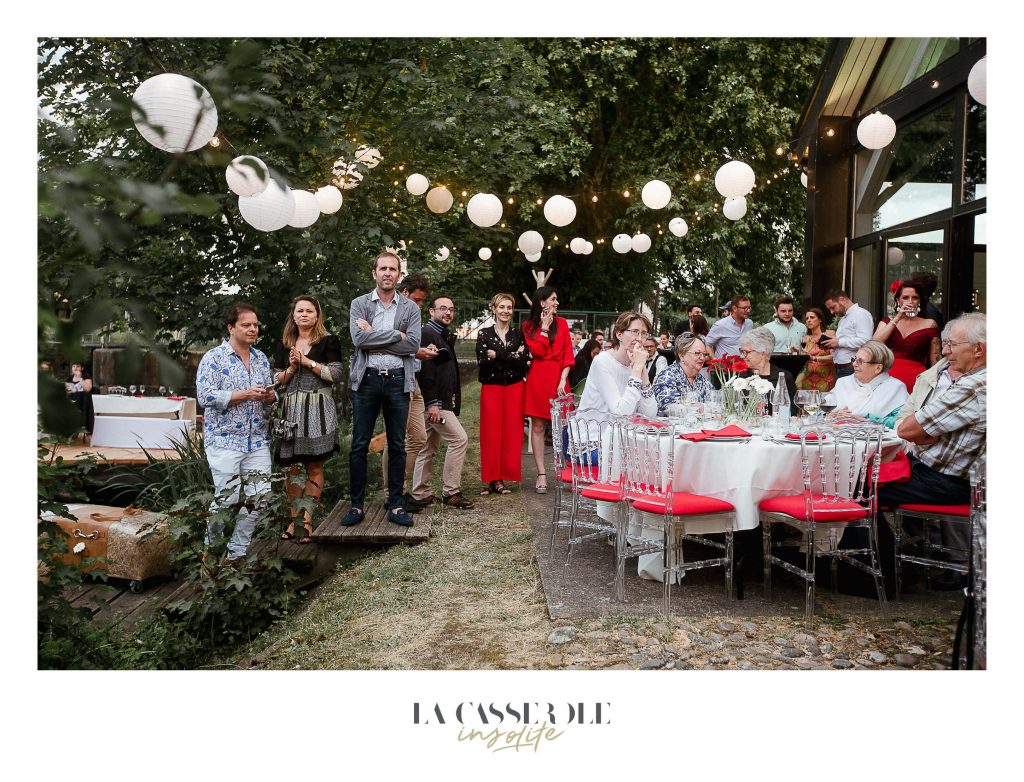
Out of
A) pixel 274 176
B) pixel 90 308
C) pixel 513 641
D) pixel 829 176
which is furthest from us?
pixel 829 176

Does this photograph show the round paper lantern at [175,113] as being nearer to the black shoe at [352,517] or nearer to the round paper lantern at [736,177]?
the black shoe at [352,517]

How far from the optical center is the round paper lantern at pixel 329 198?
217 inches

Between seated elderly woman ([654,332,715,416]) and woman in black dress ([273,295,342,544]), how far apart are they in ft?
6.49

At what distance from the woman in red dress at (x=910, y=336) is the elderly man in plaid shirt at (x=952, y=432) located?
1734 millimetres

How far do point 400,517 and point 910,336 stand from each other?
3753 mm

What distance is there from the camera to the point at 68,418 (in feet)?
4.49

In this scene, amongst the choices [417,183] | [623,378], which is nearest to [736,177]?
[417,183]

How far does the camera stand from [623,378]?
4922 millimetres

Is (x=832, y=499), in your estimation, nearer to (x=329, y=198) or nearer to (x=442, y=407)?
(x=442, y=407)

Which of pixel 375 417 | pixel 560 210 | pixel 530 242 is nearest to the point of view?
pixel 375 417

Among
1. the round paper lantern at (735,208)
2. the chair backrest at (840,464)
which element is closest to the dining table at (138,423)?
the chair backrest at (840,464)
